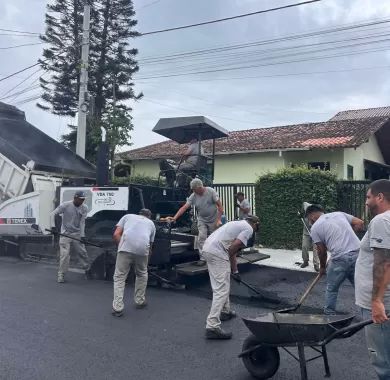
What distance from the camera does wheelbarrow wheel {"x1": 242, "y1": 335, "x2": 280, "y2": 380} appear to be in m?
4.18

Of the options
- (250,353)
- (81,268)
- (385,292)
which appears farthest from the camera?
(81,268)

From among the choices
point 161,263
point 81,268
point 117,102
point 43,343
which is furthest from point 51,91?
point 43,343

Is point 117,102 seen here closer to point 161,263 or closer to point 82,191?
point 82,191

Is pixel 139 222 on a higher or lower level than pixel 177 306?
higher

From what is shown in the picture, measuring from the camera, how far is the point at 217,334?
209 inches

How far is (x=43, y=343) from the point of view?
5.13 metres

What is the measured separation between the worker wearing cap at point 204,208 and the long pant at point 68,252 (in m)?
2.16

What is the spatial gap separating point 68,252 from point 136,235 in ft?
8.46

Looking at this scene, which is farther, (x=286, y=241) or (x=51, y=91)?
(x=51, y=91)

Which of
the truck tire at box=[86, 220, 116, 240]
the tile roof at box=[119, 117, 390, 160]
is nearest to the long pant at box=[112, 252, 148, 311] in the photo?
the truck tire at box=[86, 220, 116, 240]

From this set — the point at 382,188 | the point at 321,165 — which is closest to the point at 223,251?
the point at 382,188

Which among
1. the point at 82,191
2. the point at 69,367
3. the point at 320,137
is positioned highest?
the point at 320,137

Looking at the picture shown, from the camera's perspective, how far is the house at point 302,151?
17188mm

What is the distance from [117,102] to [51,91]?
3507 millimetres
